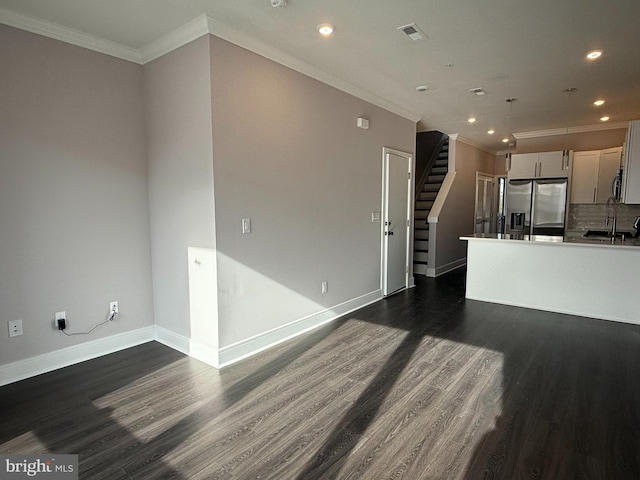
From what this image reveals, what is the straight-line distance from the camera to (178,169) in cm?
311

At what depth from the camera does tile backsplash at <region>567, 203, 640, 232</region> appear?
20.2ft

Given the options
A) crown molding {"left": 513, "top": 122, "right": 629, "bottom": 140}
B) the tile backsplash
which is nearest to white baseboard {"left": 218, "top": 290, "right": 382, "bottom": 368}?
crown molding {"left": 513, "top": 122, "right": 629, "bottom": 140}

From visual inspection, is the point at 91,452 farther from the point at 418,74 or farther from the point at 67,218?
the point at 418,74

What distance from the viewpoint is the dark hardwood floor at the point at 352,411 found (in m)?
1.88

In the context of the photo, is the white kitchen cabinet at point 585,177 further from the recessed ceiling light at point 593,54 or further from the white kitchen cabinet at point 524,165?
the recessed ceiling light at point 593,54

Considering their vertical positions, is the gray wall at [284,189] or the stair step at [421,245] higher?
the gray wall at [284,189]

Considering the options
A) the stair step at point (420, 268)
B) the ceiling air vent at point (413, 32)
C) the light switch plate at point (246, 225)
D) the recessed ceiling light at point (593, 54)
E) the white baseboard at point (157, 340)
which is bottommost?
the white baseboard at point (157, 340)

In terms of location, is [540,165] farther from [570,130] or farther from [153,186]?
[153,186]

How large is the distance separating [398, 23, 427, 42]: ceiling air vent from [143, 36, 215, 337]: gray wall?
1529 mm

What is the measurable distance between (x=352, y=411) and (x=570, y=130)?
6.45 metres

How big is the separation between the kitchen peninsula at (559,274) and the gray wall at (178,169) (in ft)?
12.6

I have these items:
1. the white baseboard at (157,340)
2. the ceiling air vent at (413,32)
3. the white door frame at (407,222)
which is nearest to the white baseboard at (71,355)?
the white baseboard at (157,340)

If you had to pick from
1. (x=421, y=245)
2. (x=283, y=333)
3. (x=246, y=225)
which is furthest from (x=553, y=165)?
(x=246, y=225)

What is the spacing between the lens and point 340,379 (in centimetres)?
278
